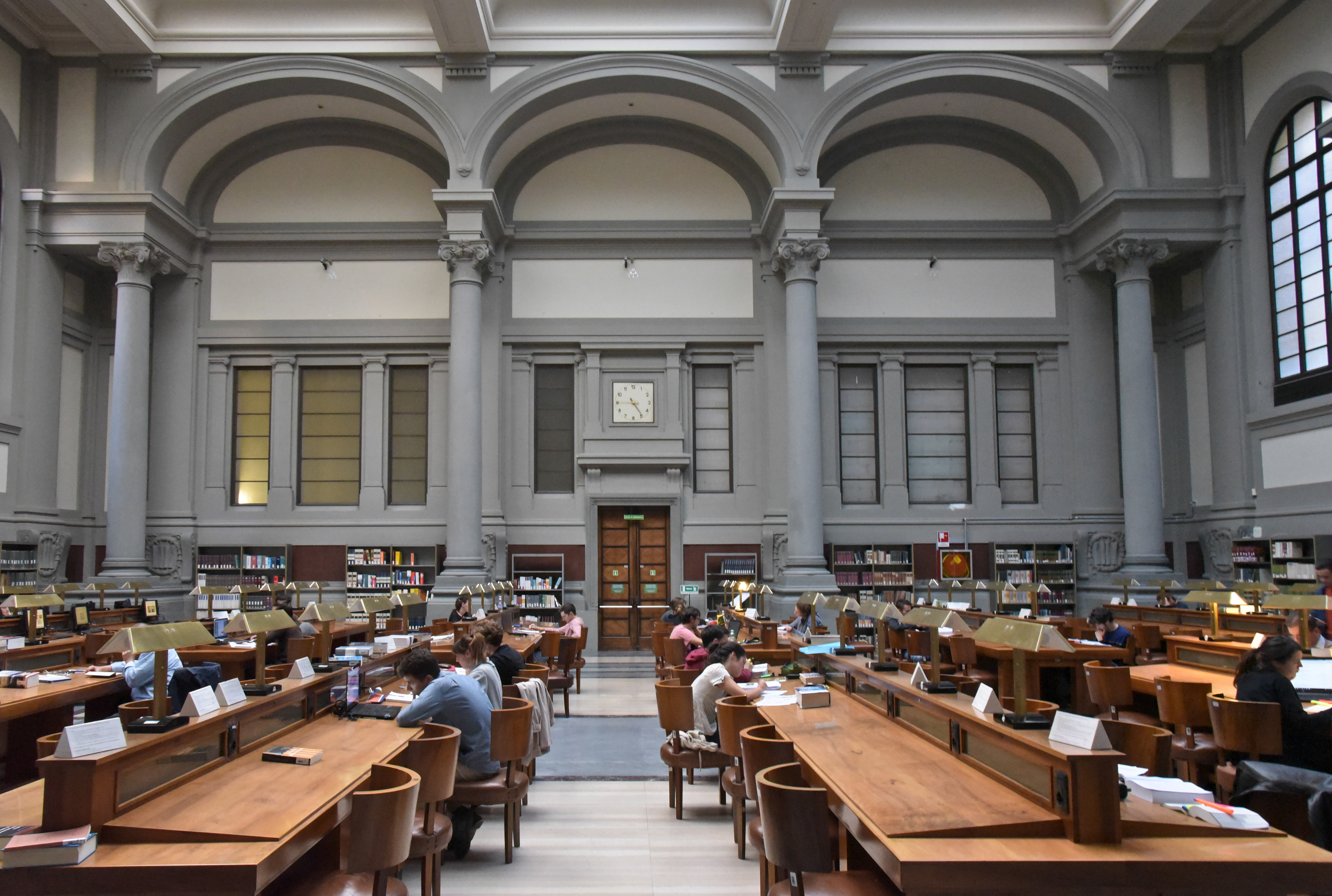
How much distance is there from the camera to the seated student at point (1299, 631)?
6520mm

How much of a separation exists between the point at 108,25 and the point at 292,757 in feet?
41.7

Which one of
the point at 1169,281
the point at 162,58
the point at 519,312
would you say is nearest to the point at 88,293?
the point at 162,58

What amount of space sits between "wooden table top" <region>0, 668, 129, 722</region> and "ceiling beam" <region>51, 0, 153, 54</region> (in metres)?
9.89

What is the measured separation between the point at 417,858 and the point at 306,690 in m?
0.97

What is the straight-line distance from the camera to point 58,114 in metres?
13.2

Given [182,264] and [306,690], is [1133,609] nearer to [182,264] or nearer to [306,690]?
[306,690]

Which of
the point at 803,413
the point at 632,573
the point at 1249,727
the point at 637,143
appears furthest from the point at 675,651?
the point at 637,143

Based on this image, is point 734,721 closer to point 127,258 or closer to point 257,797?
point 257,797

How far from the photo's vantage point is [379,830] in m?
2.86

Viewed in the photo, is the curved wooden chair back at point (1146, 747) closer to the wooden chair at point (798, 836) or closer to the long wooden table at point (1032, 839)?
the long wooden table at point (1032, 839)

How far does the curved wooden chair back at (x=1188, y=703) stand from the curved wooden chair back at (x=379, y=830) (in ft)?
13.5

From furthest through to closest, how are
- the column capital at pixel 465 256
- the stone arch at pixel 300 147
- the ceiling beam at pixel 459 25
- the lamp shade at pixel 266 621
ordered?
the stone arch at pixel 300 147 < the column capital at pixel 465 256 < the ceiling beam at pixel 459 25 < the lamp shade at pixel 266 621

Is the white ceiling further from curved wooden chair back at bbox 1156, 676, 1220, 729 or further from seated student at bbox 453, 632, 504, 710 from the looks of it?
curved wooden chair back at bbox 1156, 676, 1220, 729

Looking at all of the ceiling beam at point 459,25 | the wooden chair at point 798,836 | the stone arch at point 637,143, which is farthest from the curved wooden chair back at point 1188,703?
the ceiling beam at point 459,25
